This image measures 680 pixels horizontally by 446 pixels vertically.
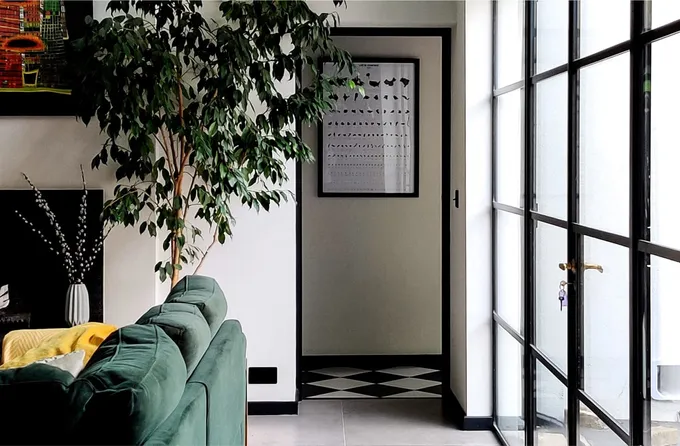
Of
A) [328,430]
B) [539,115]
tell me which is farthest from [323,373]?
[539,115]

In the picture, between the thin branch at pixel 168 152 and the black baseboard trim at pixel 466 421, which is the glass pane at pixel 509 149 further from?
the thin branch at pixel 168 152

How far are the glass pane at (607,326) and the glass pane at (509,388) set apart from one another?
3.09 feet

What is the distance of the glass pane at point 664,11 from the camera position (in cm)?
222

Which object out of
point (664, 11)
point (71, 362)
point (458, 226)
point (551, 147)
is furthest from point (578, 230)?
point (71, 362)

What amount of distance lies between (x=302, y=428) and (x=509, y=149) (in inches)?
68.3

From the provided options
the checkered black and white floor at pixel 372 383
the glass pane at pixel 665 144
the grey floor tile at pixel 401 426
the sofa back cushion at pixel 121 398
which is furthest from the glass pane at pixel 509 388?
the sofa back cushion at pixel 121 398

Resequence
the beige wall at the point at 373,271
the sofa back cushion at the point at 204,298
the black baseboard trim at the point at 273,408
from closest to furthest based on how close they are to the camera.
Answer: the sofa back cushion at the point at 204,298, the black baseboard trim at the point at 273,408, the beige wall at the point at 373,271

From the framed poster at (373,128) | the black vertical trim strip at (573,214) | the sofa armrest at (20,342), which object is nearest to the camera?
the black vertical trim strip at (573,214)

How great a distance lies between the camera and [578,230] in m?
3.02

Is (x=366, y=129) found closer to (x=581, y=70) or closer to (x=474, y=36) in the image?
(x=474, y=36)

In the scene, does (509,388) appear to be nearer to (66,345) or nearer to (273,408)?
(273,408)

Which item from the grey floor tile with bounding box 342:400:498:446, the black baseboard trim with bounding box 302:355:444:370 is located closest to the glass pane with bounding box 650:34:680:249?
the grey floor tile with bounding box 342:400:498:446

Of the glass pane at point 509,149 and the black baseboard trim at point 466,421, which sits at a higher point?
the glass pane at point 509,149

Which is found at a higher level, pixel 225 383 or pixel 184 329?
pixel 184 329
